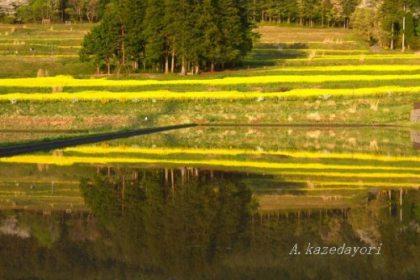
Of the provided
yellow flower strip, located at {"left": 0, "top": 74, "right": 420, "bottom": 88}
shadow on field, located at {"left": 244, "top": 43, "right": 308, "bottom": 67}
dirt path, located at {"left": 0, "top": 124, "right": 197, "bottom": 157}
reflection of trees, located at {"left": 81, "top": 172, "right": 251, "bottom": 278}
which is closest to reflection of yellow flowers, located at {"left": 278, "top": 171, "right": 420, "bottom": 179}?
reflection of trees, located at {"left": 81, "top": 172, "right": 251, "bottom": 278}

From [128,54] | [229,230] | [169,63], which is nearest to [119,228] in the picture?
[229,230]

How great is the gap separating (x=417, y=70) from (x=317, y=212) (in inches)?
1554

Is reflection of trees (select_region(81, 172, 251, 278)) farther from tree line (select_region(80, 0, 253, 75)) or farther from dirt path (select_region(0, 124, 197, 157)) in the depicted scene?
tree line (select_region(80, 0, 253, 75))

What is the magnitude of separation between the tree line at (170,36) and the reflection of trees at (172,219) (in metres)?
39.3

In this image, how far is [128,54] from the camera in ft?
196

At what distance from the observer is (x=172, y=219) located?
13.3 meters

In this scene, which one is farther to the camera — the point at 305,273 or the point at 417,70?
the point at 417,70

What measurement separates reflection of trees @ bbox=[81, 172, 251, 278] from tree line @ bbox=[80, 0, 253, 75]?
3927 centimetres

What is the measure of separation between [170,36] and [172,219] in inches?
1782

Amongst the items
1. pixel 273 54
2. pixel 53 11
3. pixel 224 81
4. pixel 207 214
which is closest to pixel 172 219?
pixel 207 214

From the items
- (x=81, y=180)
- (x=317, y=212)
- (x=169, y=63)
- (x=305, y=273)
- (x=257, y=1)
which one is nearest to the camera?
(x=305, y=273)

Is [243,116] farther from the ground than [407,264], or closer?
closer

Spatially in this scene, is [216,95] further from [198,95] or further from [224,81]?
[224,81]

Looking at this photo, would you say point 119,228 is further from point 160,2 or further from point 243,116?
point 160,2
